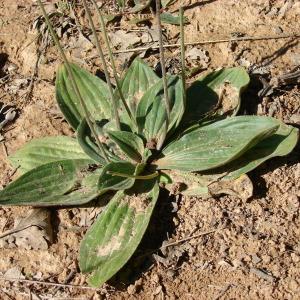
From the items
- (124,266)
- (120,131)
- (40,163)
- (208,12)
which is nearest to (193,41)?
(208,12)

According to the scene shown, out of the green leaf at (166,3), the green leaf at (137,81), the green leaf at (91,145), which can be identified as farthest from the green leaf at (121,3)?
the green leaf at (91,145)

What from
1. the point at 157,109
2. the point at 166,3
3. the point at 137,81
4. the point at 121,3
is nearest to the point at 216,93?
the point at 157,109

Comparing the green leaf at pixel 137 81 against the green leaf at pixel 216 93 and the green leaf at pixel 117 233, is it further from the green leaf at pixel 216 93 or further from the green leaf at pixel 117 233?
the green leaf at pixel 117 233

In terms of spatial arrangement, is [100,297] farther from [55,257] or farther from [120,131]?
[120,131]

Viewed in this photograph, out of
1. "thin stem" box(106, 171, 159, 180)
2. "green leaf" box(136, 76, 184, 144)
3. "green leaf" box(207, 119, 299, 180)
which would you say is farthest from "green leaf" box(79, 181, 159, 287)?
"green leaf" box(207, 119, 299, 180)

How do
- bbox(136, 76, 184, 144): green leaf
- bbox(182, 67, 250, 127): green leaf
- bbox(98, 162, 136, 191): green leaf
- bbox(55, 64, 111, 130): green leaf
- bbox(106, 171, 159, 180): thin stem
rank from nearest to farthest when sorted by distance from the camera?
bbox(106, 171, 159, 180): thin stem, bbox(98, 162, 136, 191): green leaf, bbox(136, 76, 184, 144): green leaf, bbox(182, 67, 250, 127): green leaf, bbox(55, 64, 111, 130): green leaf

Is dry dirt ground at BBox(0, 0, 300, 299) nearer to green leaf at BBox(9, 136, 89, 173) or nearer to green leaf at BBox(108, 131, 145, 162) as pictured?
green leaf at BBox(9, 136, 89, 173)
